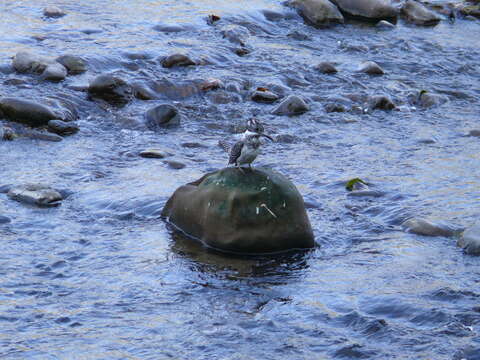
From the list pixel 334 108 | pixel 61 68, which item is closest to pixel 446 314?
pixel 334 108

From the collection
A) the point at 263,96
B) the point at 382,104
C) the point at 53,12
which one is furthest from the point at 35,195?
the point at 53,12

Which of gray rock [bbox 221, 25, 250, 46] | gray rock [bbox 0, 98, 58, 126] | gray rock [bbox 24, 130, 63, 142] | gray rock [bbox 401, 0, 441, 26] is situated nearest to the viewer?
gray rock [bbox 24, 130, 63, 142]

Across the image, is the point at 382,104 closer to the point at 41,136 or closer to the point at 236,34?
the point at 236,34

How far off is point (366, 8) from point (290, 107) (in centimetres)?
542

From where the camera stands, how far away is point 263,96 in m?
13.2

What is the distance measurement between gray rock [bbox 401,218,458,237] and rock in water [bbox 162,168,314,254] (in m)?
1.20

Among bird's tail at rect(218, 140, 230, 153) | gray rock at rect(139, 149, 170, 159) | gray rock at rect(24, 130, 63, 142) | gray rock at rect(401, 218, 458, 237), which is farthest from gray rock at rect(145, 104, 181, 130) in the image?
gray rock at rect(401, 218, 458, 237)

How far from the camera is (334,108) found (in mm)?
13039

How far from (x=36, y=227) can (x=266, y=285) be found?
101 inches

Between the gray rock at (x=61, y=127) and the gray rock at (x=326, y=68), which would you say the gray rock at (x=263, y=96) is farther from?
the gray rock at (x=61, y=127)

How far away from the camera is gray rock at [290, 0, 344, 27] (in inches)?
663

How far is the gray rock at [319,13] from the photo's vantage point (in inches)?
663

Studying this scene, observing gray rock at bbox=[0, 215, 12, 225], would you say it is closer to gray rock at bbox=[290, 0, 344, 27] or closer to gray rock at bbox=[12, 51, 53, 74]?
gray rock at bbox=[12, 51, 53, 74]

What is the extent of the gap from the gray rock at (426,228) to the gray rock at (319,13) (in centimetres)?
845
